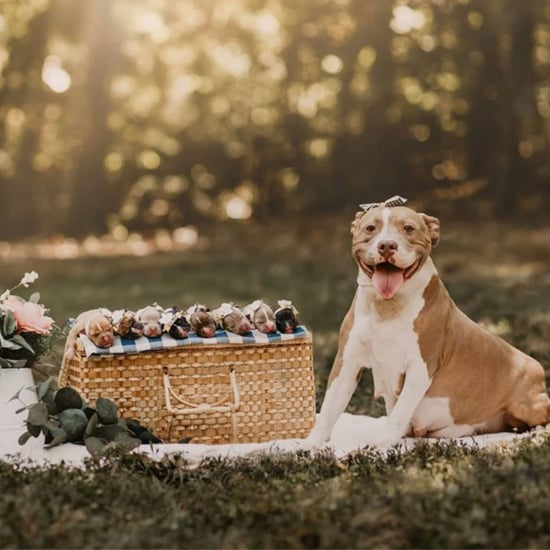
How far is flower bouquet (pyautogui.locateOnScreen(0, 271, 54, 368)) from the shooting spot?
506 cm

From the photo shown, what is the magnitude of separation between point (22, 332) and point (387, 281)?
1.63 metres

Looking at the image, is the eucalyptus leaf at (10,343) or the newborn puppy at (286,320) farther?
the newborn puppy at (286,320)

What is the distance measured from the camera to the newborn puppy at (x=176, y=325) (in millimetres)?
5340

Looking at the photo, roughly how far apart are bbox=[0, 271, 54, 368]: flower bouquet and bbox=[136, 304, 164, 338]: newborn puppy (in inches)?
16.6

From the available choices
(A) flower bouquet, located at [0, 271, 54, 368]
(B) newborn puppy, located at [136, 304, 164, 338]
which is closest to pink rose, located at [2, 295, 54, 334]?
(A) flower bouquet, located at [0, 271, 54, 368]

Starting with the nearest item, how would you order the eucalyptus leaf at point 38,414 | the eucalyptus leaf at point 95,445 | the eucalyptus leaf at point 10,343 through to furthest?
the eucalyptus leaf at point 95,445, the eucalyptus leaf at point 38,414, the eucalyptus leaf at point 10,343

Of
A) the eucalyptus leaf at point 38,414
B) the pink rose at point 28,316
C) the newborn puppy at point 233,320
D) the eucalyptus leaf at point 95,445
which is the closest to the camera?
the eucalyptus leaf at point 95,445

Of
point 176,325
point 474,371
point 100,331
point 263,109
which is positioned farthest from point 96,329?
point 263,109

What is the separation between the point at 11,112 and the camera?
26.4 meters

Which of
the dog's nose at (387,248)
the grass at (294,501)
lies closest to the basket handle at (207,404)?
the grass at (294,501)

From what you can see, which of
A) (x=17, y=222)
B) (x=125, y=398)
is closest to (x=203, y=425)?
(x=125, y=398)

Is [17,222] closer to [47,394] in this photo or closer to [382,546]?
[47,394]

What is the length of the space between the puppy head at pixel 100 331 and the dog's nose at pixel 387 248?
1.27 metres

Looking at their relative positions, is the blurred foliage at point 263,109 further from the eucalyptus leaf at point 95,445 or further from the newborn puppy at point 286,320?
the eucalyptus leaf at point 95,445
